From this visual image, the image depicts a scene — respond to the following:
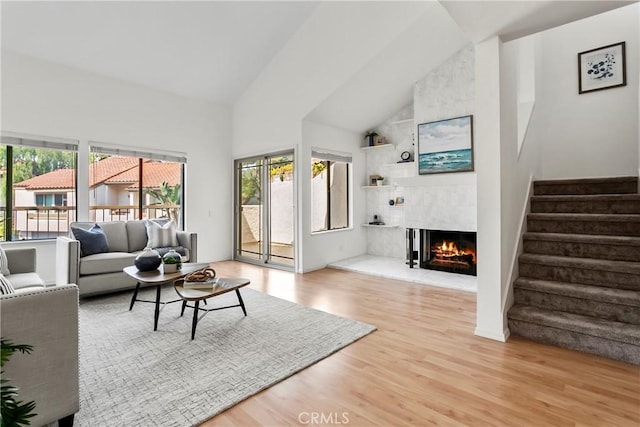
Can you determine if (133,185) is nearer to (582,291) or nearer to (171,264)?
(171,264)

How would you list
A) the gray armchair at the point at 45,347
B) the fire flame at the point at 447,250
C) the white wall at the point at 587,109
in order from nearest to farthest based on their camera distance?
the gray armchair at the point at 45,347 → the white wall at the point at 587,109 → the fire flame at the point at 447,250

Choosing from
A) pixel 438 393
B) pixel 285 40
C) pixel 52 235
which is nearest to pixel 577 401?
pixel 438 393

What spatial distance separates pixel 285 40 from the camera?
17.0 feet

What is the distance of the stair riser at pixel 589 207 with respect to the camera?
316 cm

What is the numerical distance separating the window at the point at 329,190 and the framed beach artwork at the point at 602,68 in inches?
143

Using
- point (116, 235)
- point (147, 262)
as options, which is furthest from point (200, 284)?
point (116, 235)

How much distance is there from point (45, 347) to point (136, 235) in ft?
11.4

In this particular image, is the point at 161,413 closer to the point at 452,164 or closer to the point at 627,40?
the point at 452,164

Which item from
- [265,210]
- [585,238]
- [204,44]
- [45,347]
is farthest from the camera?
[265,210]

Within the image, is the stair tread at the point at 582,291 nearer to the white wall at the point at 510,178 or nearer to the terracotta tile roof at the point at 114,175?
the white wall at the point at 510,178

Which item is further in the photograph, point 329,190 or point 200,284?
point 329,190

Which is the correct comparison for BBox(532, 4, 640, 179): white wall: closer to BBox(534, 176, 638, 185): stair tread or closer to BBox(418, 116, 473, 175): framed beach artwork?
BBox(534, 176, 638, 185): stair tread

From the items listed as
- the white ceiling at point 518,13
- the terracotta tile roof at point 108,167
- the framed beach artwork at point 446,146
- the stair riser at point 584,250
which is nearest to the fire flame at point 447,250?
the framed beach artwork at point 446,146

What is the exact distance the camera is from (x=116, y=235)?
14.6 ft
